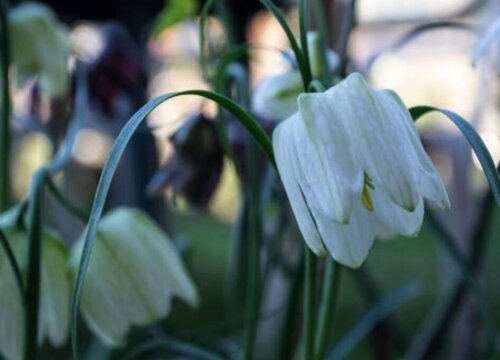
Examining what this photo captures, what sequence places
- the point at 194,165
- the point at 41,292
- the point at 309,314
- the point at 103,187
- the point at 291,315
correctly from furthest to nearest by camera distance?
the point at 194,165 < the point at 291,315 < the point at 41,292 < the point at 309,314 < the point at 103,187

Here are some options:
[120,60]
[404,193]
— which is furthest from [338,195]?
[120,60]

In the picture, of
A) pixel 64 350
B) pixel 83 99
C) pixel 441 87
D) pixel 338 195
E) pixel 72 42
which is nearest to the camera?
pixel 338 195

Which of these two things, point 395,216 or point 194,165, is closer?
point 395,216

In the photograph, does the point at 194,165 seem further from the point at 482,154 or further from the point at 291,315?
the point at 482,154

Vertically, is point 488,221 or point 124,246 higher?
point 124,246

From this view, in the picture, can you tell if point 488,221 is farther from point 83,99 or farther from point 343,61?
point 83,99

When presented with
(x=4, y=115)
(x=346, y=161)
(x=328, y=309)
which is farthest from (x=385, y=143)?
(x=4, y=115)
